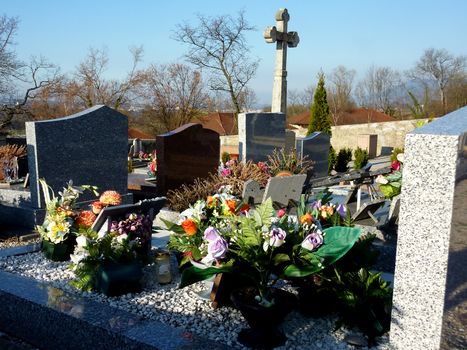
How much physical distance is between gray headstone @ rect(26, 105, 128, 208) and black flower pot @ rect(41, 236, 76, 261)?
225cm

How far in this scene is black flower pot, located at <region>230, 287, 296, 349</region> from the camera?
8.79ft

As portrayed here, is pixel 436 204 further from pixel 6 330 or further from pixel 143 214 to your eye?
pixel 6 330

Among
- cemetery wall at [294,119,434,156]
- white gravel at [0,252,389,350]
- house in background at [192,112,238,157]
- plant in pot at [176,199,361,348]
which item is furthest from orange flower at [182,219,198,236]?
house in background at [192,112,238,157]

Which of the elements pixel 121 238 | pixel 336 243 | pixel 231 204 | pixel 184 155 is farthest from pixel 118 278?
pixel 184 155

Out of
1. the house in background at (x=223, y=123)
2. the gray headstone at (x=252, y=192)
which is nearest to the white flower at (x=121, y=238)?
the gray headstone at (x=252, y=192)

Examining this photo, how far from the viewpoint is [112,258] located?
3676mm

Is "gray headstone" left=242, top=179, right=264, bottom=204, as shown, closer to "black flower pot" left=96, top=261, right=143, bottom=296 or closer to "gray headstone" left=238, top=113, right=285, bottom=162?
"gray headstone" left=238, top=113, right=285, bottom=162

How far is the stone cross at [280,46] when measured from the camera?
1263 cm

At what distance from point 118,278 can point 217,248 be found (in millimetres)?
1026

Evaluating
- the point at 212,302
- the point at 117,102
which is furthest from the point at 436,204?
the point at 117,102

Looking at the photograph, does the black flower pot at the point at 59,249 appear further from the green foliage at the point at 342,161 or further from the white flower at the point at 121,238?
the green foliage at the point at 342,161

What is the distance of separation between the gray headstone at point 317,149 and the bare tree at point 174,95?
14.4m

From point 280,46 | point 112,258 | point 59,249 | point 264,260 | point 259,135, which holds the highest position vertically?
point 280,46

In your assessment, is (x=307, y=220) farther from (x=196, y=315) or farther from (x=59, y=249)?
(x=59, y=249)
